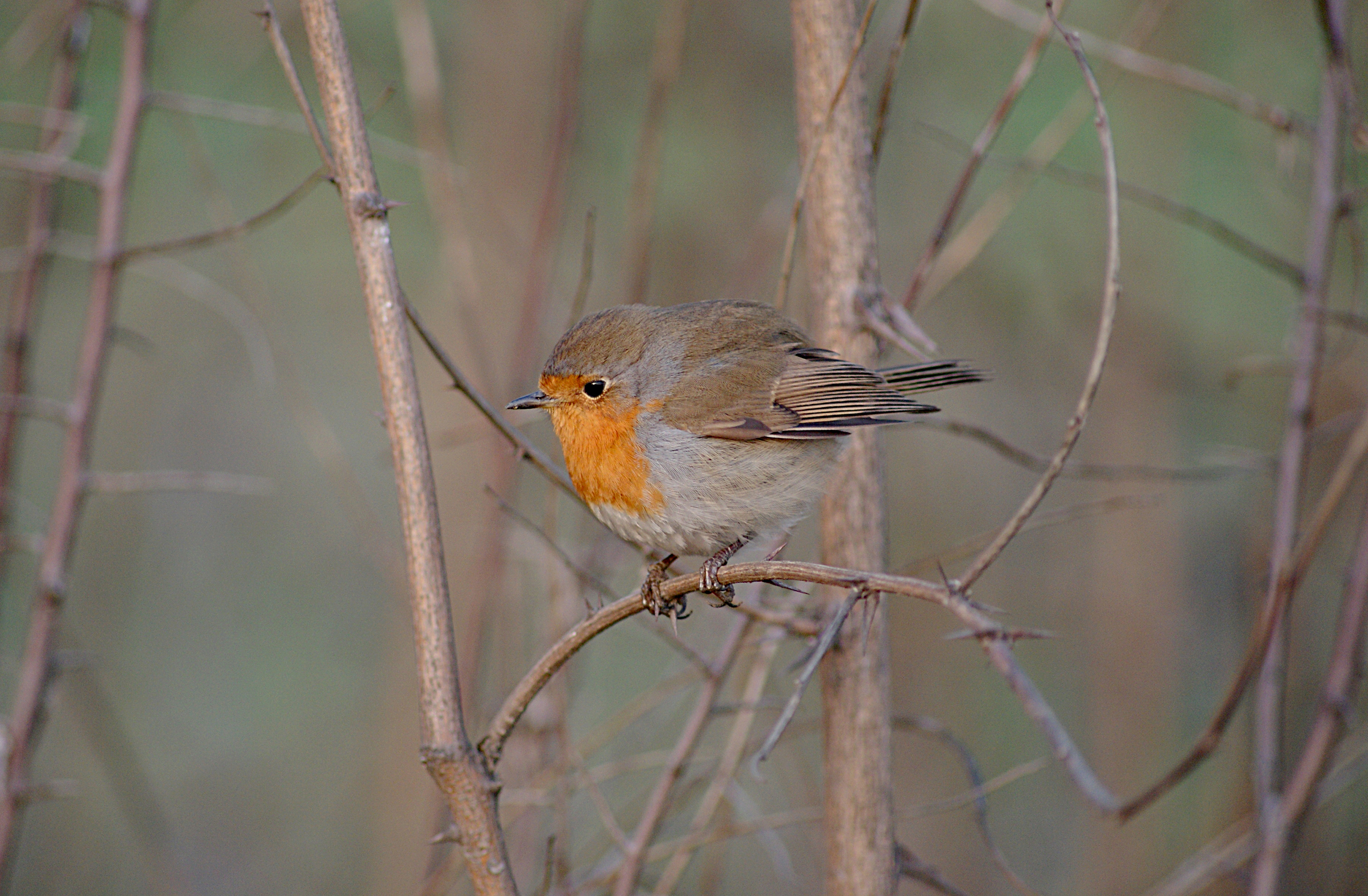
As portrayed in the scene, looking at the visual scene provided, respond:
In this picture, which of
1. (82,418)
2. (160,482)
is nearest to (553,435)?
(160,482)

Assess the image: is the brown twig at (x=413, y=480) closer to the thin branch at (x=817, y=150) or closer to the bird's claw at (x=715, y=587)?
the bird's claw at (x=715, y=587)

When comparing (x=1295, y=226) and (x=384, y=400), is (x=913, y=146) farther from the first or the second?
(x=384, y=400)

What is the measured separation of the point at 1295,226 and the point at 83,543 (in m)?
6.67

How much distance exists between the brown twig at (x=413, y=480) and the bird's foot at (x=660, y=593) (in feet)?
1.58

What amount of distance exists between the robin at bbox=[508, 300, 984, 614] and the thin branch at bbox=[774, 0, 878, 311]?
0.22 metres

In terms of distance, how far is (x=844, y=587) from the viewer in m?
1.41

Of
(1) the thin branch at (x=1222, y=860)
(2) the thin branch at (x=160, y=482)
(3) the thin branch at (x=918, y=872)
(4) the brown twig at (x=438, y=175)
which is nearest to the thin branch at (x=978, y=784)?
(3) the thin branch at (x=918, y=872)

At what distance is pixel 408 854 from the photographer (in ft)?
16.7

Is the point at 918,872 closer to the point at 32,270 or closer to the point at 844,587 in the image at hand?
the point at 844,587

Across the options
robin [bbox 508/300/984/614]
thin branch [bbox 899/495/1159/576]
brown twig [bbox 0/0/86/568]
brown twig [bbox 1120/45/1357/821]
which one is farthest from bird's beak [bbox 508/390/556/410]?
brown twig [bbox 1120/45/1357/821]

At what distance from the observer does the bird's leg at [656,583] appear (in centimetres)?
219

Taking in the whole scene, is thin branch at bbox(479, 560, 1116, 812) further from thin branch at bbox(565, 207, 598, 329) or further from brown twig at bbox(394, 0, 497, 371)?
brown twig at bbox(394, 0, 497, 371)

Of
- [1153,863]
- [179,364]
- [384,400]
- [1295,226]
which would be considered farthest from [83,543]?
[1295,226]

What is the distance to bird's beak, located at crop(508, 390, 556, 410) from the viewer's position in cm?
251
